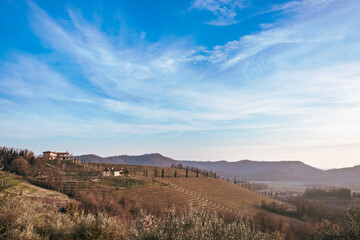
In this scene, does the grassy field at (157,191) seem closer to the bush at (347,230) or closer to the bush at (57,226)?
the bush at (57,226)

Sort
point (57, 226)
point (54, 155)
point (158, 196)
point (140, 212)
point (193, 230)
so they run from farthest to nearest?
point (54, 155)
point (158, 196)
point (57, 226)
point (140, 212)
point (193, 230)

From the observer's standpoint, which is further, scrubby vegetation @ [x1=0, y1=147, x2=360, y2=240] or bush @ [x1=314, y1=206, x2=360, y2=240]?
bush @ [x1=314, y1=206, x2=360, y2=240]

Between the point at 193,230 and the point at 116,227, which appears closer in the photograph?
the point at 193,230

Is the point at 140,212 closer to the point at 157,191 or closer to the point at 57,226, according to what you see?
the point at 57,226

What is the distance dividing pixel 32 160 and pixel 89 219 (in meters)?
125

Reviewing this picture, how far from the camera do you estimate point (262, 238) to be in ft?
47.9

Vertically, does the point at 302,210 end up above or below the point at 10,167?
below

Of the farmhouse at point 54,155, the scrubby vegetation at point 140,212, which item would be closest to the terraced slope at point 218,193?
the scrubby vegetation at point 140,212

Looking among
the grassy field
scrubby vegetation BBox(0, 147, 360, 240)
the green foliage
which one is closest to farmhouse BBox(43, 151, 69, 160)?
scrubby vegetation BBox(0, 147, 360, 240)

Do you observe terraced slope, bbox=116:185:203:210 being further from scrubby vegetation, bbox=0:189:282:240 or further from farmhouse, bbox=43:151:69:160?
farmhouse, bbox=43:151:69:160

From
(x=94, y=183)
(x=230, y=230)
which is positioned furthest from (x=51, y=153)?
(x=230, y=230)

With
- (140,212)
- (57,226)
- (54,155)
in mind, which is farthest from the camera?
(54,155)

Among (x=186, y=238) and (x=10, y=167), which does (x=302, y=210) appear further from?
(x=10, y=167)

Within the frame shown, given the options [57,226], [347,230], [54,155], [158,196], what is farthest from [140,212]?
[54,155]
